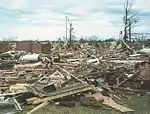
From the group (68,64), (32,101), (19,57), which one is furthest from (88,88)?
(19,57)

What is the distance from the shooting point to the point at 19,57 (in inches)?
1202

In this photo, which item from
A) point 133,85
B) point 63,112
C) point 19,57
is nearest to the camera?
point 63,112

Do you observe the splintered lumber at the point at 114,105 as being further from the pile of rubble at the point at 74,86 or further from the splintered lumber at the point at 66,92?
the splintered lumber at the point at 66,92

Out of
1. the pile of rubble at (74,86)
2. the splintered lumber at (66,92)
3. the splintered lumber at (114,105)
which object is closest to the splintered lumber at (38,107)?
the pile of rubble at (74,86)

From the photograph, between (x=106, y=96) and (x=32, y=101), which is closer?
(x=32, y=101)

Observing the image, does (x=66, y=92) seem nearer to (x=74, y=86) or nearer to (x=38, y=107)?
(x=74, y=86)

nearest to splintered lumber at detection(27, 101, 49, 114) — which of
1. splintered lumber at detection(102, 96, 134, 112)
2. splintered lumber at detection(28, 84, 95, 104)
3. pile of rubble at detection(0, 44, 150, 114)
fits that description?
pile of rubble at detection(0, 44, 150, 114)

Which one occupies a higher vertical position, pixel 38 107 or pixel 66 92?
pixel 66 92

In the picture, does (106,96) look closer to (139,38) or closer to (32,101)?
(32,101)

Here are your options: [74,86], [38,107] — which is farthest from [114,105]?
[38,107]

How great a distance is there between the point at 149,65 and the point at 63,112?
6322 millimetres

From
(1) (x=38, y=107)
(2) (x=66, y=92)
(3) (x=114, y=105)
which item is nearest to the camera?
(1) (x=38, y=107)

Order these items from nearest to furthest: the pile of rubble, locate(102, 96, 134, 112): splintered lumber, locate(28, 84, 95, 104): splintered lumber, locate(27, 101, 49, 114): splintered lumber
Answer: locate(27, 101, 49, 114): splintered lumber
locate(102, 96, 134, 112): splintered lumber
locate(28, 84, 95, 104): splintered lumber
the pile of rubble

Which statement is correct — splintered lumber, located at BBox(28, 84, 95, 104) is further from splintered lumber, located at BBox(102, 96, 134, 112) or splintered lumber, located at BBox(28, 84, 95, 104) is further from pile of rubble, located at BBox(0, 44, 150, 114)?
splintered lumber, located at BBox(102, 96, 134, 112)
